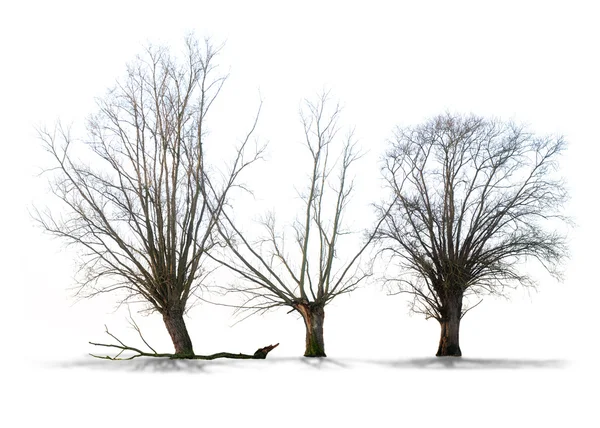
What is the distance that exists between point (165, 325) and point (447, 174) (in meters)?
8.10

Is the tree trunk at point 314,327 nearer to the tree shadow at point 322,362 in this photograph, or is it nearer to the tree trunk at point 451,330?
the tree shadow at point 322,362

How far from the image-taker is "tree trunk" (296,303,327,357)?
19484 mm

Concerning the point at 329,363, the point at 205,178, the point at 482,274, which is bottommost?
the point at 329,363

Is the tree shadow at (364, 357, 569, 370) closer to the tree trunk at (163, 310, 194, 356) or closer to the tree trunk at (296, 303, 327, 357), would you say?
the tree trunk at (296, 303, 327, 357)

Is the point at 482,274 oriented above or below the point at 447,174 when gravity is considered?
below

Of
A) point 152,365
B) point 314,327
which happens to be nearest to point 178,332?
point 152,365

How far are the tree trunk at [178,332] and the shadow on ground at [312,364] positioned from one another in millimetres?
739

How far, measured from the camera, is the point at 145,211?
19.2 m

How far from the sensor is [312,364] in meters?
18.5

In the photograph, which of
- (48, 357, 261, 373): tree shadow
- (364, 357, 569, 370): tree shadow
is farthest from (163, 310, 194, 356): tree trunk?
(364, 357, 569, 370): tree shadow

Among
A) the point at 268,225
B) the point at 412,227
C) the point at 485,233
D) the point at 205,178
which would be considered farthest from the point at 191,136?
the point at 485,233

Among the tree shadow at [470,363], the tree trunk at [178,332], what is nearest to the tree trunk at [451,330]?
the tree shadow at [470,363]

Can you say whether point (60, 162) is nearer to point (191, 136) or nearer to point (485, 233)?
point (191, 136)

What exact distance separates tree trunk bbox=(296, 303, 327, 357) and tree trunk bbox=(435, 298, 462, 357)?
3262mm
